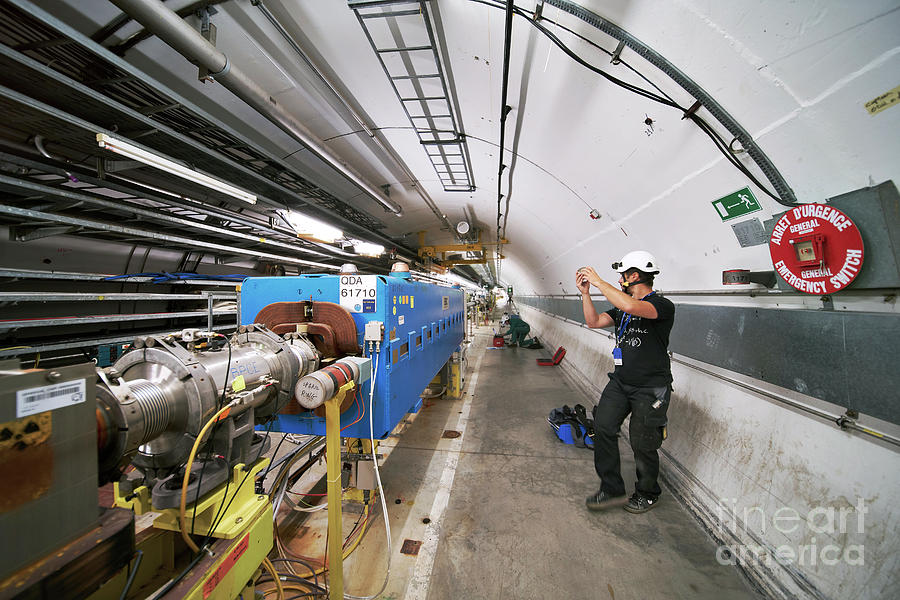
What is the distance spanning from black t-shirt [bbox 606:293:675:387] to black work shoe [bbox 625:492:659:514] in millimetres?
947

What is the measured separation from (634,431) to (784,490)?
80 centimetres

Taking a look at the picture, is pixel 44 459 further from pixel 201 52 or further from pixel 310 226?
pixel 310 226

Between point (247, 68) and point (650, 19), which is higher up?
point (247, 68)

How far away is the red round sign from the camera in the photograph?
1445mm

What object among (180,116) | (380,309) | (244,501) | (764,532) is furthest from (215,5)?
(764,532)

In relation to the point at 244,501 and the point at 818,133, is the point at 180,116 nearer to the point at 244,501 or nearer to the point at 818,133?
the point at 244,501

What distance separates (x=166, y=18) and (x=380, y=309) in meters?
1.91

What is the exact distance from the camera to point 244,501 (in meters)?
1.21

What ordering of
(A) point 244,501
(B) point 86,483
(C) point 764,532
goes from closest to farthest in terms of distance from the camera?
1. (B) point 86,483
2. (A) point 244,501
3. (C) point 764,532

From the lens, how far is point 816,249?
1565 millimetres

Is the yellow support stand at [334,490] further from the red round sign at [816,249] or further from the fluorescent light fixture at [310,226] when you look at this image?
the fluorescent light fixture at [310,226]

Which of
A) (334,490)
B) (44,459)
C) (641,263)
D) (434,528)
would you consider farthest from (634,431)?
(44,459)

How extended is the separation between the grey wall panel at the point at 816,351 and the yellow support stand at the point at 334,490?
104 inches

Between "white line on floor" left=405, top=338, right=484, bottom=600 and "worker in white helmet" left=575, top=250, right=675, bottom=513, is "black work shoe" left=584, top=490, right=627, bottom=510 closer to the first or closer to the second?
"worker in white helmet" left=575, top=250, right=675, bottom=513
